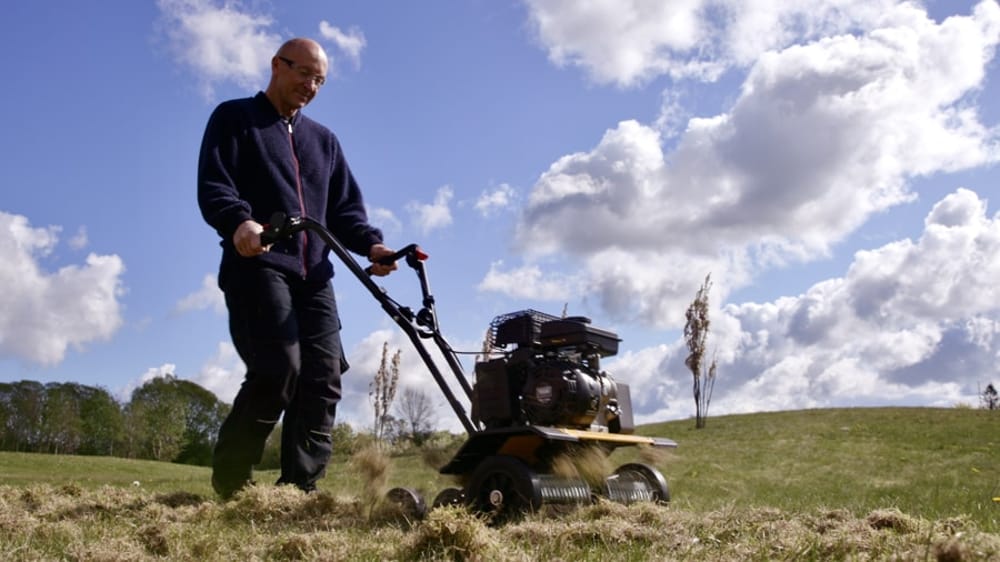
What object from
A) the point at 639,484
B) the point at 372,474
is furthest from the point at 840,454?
the point at 372,474

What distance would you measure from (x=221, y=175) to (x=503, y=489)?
2309 mm

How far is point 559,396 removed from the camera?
177 inches

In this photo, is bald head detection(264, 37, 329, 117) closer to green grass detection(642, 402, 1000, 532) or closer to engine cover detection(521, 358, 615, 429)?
engine cover detection(521, 358, 615, 429)

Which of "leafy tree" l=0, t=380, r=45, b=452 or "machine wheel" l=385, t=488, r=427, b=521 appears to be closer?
"machine wheel" l=385, t=488, r=427, b=521

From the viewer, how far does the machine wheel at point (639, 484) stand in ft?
15.7

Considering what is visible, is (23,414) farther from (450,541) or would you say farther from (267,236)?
(450,541)

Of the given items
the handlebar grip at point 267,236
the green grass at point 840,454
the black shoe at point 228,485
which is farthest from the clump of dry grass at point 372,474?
the green grass at point 840,454

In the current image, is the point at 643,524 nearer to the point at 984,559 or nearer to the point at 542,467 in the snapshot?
the point at 542,467

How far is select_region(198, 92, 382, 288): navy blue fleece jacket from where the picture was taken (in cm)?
476

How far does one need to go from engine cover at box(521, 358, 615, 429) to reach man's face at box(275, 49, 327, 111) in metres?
2.08

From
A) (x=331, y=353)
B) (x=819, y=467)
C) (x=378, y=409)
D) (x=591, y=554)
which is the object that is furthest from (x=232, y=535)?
(x=378, y=409)

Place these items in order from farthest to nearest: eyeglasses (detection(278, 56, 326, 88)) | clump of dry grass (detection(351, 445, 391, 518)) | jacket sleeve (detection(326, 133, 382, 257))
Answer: jacket sleeve (detection(326, 133, 382, 257)) → eyeglasses (detection(278, 56, 326, 88)) → clump of dry grass (detection(351, 445, 391, 518))

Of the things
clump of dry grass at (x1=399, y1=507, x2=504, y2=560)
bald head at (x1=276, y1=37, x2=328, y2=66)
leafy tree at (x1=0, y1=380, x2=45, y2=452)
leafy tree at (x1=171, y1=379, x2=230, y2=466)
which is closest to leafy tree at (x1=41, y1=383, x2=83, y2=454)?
leafy tree at (x1=0, y1=380, x2=45, y2=452)

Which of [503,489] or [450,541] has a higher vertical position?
[503,489]
